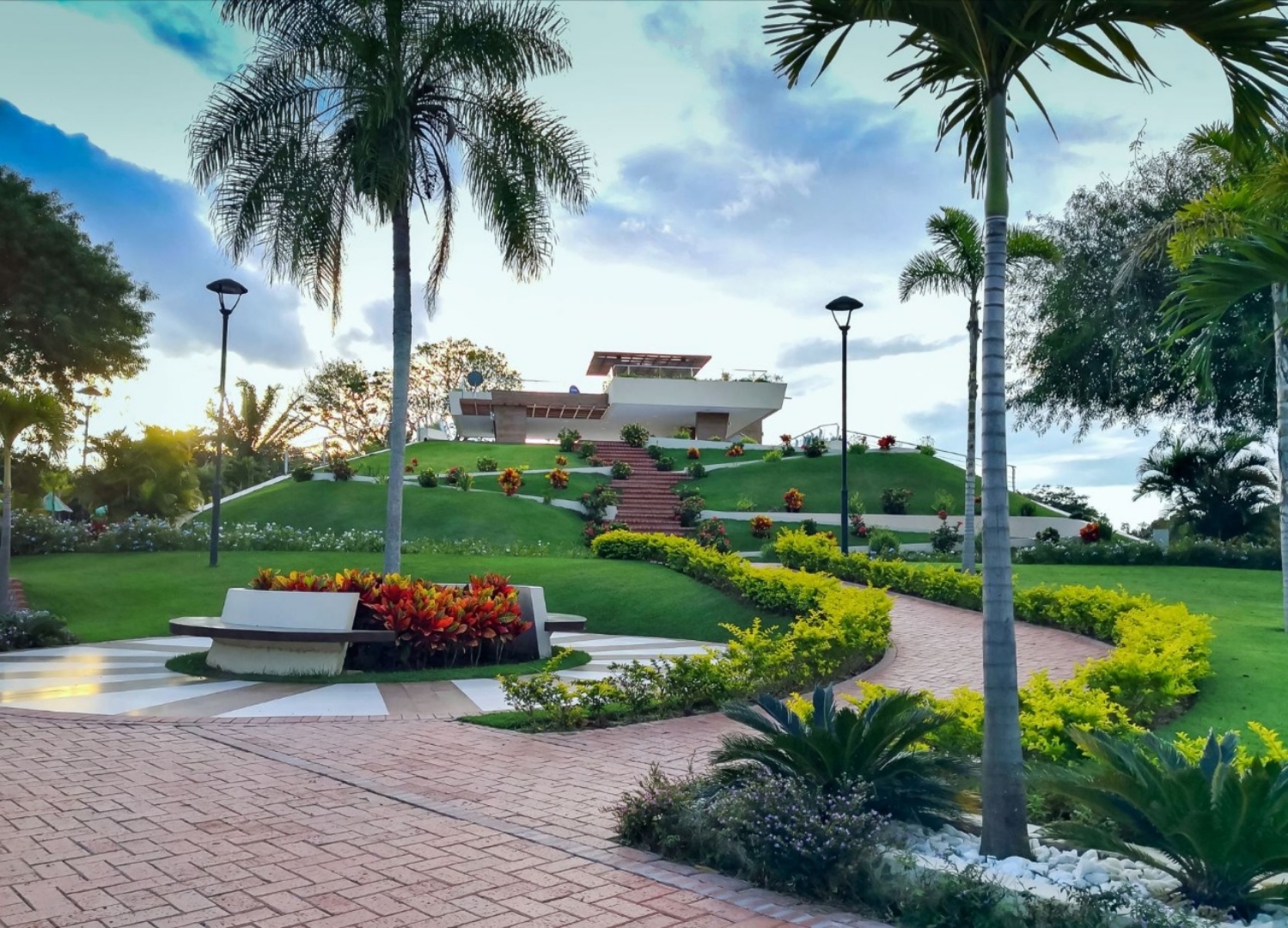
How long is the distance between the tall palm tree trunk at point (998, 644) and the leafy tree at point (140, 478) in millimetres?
36966

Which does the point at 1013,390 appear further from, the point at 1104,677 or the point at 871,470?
the point at 1104,677

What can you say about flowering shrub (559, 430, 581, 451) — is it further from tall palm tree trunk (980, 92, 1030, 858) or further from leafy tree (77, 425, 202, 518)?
tall palm tree trunk (980, 92, 1030, 858)

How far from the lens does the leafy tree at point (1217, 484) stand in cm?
2502

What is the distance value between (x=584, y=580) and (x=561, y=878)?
495 inches

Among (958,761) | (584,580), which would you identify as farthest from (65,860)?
(584,580)

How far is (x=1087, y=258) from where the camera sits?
81.9 feet

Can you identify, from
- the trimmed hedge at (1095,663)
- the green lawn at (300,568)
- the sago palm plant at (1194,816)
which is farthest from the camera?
the green lawn at (300,568)

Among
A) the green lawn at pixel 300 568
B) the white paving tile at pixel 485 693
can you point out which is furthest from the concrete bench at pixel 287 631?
the green lawn at pixel 300 568

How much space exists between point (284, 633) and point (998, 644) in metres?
7.26

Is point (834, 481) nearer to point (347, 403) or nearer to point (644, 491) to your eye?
point (644, 491)

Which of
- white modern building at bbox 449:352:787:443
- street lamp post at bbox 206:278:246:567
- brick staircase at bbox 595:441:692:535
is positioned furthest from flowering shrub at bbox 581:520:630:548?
white modern building at bbox 449:352:787:443

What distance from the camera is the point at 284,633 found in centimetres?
912

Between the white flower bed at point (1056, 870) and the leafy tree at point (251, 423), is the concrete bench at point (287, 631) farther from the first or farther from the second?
the leafy tree at point (251, 423)

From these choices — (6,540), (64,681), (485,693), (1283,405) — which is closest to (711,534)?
(1283,405)
